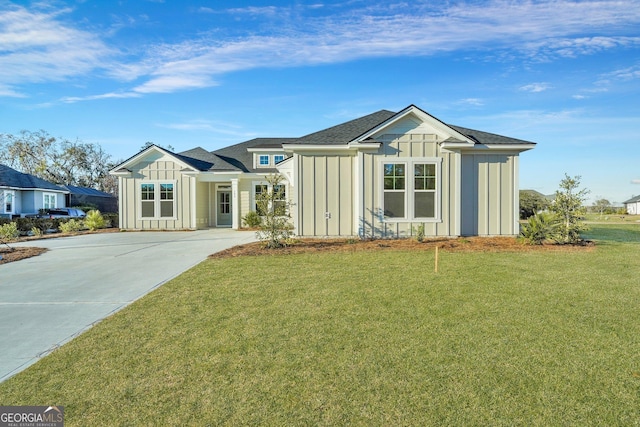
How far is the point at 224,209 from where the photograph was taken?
2033cm

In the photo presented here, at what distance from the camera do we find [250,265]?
817 cm

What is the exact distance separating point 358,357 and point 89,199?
41.7 metres

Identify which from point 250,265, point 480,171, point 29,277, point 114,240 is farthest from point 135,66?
point 480,171

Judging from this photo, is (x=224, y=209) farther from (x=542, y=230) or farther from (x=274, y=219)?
(x=542, y=230)

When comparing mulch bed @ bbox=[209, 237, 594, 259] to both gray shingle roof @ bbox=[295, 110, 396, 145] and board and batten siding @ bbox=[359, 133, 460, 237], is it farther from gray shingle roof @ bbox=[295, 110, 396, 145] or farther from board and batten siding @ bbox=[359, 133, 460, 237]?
gray shingle roof @ bbox=[295, 110, 396, 145]

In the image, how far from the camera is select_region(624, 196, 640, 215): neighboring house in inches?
2226

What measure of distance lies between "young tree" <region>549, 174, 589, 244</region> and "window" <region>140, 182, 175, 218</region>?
1675cm

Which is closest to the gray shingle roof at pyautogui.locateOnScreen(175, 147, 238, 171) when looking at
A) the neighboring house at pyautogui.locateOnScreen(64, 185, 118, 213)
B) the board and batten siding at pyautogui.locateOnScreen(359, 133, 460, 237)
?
the board and batten siding at pyautogui.locateOnScreen(359, 133, 460, 237)

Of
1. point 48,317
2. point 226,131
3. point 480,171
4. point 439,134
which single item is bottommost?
point 48,317

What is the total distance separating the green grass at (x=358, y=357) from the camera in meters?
2.64

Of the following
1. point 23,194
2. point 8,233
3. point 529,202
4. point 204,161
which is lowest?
point 8,233

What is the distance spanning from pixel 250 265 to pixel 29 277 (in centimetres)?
484

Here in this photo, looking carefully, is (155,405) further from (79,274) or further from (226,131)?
(226,131)

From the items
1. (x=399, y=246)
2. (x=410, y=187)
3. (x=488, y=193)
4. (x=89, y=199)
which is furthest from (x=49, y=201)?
(x=488, y=193)
